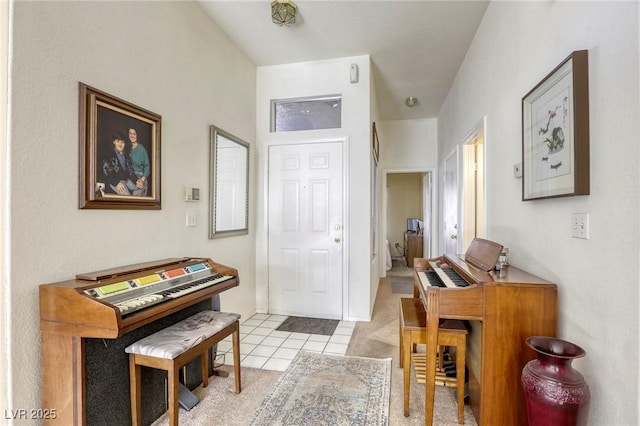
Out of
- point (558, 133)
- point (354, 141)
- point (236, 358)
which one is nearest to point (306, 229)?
point (354, 141)

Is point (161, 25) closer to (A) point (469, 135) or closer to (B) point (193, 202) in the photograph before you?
(B) point (193, 202)

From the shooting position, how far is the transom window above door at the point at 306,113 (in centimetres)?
359

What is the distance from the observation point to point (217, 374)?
2.29 metres

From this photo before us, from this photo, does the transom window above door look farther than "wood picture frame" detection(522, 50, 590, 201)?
Yes

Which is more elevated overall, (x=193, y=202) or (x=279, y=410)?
(x=193, y=202)

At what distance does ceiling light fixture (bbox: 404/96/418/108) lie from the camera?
15.4 feet

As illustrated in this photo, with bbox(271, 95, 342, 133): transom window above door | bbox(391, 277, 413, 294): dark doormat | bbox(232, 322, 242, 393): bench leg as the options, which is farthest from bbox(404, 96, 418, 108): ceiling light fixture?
bbox(232, 322, 242, 393): bench leg

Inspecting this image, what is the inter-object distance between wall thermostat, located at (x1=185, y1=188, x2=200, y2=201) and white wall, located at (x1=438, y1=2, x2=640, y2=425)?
2340 mm

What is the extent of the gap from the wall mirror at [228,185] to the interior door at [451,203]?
2540 mm

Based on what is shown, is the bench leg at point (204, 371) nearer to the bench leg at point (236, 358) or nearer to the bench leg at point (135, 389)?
the bench leg at point (236, 358)

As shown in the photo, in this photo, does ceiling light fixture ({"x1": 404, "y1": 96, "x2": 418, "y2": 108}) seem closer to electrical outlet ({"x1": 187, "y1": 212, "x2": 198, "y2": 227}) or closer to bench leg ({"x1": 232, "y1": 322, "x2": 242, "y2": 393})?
electrical outlet ({"x1": 187, "y1": 212, "x2": 198, "y2": 227})

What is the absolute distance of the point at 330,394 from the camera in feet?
6.64

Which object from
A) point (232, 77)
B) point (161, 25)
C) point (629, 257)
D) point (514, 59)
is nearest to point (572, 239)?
point (629, 257)

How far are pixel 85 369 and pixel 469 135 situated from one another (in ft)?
11.4
